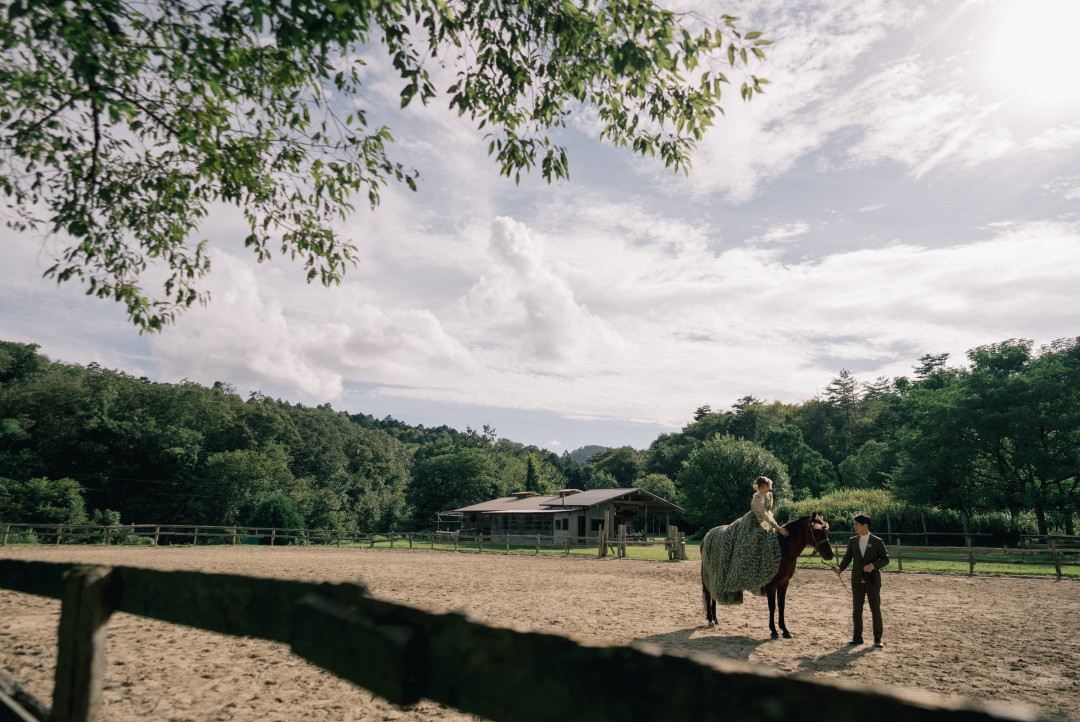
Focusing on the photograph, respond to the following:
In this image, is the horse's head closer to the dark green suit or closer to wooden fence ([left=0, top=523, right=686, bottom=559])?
the dark green suit

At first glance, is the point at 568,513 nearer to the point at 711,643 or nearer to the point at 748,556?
the point at 748,556

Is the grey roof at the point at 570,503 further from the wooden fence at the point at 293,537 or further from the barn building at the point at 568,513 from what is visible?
the wooden fence at the point at 293,537

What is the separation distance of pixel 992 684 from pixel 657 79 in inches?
277

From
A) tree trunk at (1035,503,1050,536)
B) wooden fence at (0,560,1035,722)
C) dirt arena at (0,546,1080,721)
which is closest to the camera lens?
wooden fence at (0,560,1035,722)

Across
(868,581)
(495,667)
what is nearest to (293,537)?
(868,581)

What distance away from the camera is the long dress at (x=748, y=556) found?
8.02 metres

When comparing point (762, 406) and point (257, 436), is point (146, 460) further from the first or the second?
point (762, 406)

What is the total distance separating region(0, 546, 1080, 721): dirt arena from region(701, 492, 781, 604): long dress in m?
0.69

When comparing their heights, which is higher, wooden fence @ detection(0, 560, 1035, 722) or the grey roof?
wooden fence @ detection(0, 560, 1035, 722)

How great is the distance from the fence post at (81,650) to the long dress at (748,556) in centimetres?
753

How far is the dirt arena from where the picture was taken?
5062mm

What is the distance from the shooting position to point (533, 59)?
17.3 feet

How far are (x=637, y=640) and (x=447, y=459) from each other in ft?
175

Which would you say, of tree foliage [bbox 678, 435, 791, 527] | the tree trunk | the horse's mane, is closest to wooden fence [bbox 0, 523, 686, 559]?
tree foliage [bbox 678, 435, 791, 527]
